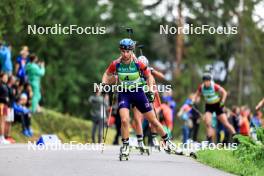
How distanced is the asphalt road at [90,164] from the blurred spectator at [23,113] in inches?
264

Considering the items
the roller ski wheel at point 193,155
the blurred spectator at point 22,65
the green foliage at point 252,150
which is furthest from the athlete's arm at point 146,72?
the blurred spectator at point 22,65

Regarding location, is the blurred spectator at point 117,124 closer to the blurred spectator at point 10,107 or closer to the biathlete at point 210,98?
the biathlete at point 210,98

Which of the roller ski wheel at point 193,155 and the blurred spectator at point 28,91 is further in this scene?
the blurred spectator at point 28,91

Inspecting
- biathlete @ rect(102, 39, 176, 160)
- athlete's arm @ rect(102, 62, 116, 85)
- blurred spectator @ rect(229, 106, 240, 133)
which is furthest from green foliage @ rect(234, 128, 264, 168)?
blurred spectator @ rect(229, 106, 240, 133)

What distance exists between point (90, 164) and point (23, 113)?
1044cm

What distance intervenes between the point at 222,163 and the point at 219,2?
33984 mm

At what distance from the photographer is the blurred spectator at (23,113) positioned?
24.8m

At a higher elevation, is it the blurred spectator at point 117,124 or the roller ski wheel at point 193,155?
the blurred spectator at point 117,124

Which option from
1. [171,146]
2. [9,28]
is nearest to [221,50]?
[9,28]

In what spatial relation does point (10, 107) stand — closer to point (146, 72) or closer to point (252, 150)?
point (146, 72)

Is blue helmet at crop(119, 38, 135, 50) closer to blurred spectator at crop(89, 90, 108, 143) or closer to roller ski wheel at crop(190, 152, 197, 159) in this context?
roller ski wheel at crop(190, 152, 197, 159)

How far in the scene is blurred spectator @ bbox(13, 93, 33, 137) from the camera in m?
24.8

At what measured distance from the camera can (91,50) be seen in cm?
5700

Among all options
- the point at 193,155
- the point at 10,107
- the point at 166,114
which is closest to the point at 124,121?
the point at 193,155
